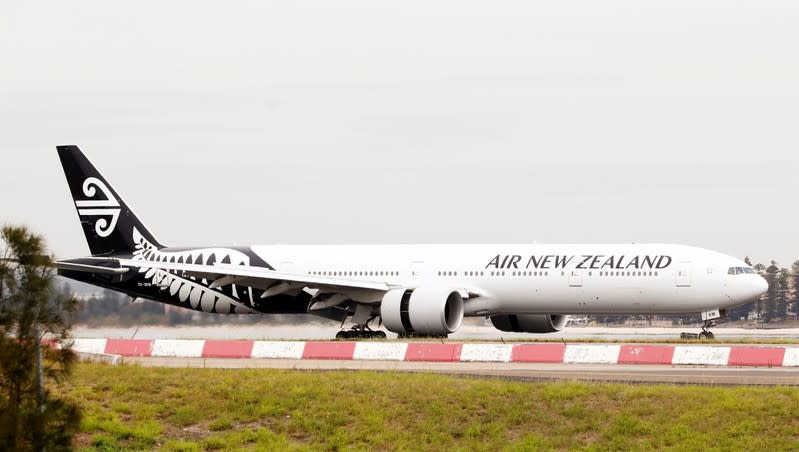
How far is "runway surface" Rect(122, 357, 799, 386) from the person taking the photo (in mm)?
25344

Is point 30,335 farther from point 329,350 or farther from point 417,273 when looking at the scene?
point 417,273

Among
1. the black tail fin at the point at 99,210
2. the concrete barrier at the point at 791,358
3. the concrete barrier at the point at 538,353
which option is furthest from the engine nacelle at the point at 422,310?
the concrete barrier at the point at 791,358

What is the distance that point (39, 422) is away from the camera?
1570 cm

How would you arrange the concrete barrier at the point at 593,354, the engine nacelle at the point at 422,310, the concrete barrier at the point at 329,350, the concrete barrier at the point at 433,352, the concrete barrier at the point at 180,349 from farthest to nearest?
the engine nacelle at the point at 422,310, the concrete barrier at the point at 180,349, the concrete barrier at the point at 329,350, the concrete barrier at the point at 433,352, the concrete barrier at the point at 593,354

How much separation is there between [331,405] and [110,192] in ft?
105

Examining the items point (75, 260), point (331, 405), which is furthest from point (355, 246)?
point (331, 405)

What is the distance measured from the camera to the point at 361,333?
45938 mm

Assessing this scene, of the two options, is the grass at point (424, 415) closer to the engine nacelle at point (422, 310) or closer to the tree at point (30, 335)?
the tree at point (30, 335)

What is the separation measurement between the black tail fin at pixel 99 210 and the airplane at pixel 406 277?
0.14 ft

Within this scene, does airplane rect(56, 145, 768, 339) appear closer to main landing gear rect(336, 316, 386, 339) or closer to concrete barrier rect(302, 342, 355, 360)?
main landing gear rect(336, 316, 386, 339)

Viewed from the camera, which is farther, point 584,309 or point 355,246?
point 355,246

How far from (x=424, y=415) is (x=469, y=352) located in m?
9.39

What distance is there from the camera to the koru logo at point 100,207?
Result: 169 feet

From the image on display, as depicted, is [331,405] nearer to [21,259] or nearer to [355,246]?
[21,259]
